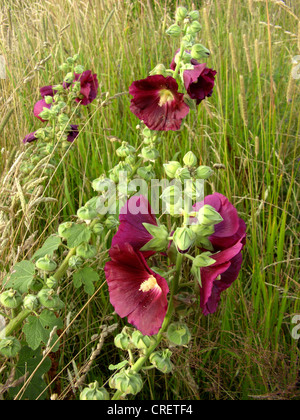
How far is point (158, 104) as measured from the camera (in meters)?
1.09

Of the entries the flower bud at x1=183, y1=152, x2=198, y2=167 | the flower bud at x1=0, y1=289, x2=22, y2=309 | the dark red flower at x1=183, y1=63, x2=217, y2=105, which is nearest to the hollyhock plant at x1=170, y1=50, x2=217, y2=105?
the dark red flower at x1=183, y1=63, x2=217, y2=105

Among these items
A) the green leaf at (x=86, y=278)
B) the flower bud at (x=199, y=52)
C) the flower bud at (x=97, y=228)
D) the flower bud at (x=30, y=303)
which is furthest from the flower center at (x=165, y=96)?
the flower bud at (x=30, y=303)

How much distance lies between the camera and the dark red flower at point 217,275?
27.9 inches

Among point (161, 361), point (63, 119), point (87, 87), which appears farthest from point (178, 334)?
point (87, 87)

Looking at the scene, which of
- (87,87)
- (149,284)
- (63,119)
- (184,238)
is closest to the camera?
(184,238)

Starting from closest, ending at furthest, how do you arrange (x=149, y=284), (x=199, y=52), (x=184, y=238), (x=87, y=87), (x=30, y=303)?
(x=184, y=238), (x=149, y=284), (x=30, y=303), (x=199, y=52), (x=87, y=87)

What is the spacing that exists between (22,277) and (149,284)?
1.16 ft

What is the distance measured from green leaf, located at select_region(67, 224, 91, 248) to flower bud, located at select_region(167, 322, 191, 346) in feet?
1.01

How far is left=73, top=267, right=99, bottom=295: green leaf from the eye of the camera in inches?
40.1

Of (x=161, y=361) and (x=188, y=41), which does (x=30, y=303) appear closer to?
(x=161, y=361)

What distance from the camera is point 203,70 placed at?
1.04 m

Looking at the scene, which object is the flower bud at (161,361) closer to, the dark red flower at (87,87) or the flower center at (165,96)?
the flower center at (165,96)

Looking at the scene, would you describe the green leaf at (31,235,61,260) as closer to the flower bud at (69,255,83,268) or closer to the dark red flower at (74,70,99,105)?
the flower bud at (69,255,83,268)
